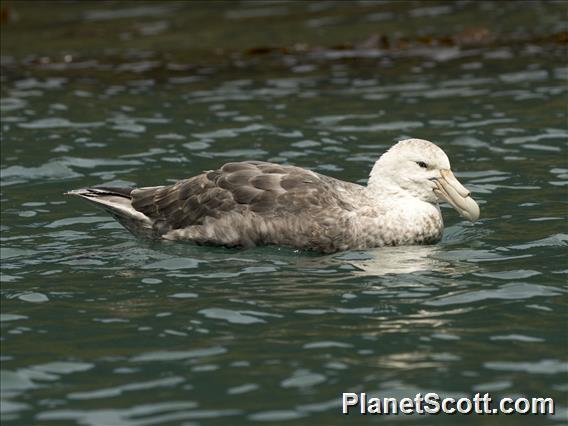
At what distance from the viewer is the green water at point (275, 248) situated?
8.45 metres

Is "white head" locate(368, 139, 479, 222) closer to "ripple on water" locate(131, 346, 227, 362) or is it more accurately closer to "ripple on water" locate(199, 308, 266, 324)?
"ripple on water" locate(199, 308, 266, 324)

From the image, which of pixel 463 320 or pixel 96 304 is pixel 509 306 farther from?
pixel 96 304

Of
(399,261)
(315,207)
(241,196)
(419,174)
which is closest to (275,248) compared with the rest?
(315,207)

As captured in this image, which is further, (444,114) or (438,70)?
(438,70)

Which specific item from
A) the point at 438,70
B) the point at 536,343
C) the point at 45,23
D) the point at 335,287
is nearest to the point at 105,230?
the point at 335,287

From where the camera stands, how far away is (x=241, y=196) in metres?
12.1

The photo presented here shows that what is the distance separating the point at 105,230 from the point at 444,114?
19.9ft

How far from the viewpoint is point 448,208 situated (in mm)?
13805

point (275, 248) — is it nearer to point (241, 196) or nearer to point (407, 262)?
point (241, 196)

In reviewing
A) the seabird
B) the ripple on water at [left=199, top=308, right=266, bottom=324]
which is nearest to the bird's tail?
the seabird

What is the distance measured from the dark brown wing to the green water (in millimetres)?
372

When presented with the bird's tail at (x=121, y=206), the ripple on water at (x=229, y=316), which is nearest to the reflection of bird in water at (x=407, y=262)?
the ripple on water at (x=229, y=316)

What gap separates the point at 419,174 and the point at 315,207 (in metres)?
1.01

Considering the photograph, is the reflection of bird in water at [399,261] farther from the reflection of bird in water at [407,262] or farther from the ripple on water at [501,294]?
the ripple on water at [501,294]
